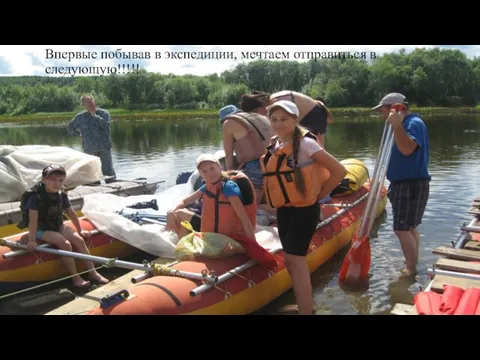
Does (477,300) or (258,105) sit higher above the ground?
(258,105)

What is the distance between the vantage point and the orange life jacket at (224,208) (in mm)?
4816

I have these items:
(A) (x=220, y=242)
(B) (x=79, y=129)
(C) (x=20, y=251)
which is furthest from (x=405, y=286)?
(B) (x=79, y=129)

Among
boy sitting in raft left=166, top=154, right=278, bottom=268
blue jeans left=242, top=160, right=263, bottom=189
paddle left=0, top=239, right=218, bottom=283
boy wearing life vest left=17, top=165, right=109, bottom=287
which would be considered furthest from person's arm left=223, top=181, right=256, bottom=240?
boy wearing life vest left=17, top=165, right=109, bottom=287

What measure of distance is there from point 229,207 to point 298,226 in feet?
2.97

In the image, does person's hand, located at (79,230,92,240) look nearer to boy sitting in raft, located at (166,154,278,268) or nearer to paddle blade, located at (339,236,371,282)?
boy sitting in raft, located at (166,154,278,268)

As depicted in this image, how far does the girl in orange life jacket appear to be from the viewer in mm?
3975

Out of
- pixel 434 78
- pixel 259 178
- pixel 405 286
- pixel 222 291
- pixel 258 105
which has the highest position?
pixel 434 78

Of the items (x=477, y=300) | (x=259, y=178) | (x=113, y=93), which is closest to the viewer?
(x=477, y=300)

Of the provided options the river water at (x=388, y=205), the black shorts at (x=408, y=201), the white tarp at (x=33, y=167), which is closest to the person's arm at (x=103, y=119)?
the white tarp at (x=33, y=167)

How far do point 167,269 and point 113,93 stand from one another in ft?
171

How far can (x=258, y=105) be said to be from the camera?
6043 millimetres

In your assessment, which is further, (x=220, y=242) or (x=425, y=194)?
(x=425, y=194)

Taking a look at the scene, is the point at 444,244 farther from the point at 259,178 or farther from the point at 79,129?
the point at 79,129

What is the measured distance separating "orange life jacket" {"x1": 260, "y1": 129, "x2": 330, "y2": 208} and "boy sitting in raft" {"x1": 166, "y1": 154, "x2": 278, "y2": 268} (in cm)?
67
